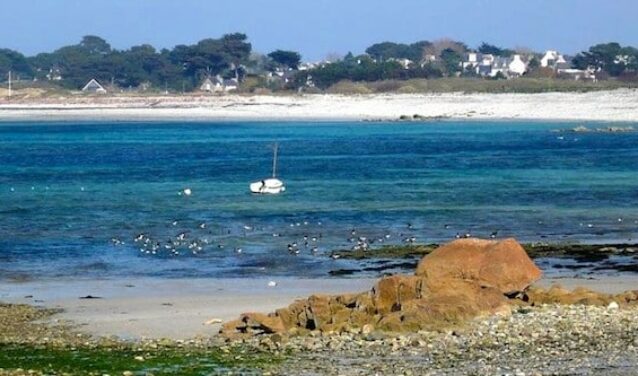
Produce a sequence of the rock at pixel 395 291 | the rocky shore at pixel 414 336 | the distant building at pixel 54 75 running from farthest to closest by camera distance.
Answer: the distant building at pixel 54 75 → the rock at pixel 395 291 → the rocky shore at pixel 414 336

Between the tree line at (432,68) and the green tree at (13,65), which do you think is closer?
the tree line at (432,68)

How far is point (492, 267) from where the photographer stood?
1645cm

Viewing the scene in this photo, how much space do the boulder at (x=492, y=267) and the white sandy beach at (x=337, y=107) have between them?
76.9 meters

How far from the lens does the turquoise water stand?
26.2 m

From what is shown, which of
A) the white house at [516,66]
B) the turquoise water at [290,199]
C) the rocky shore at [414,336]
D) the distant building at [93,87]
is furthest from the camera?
the white house at [516,66]

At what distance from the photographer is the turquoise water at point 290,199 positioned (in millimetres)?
26156

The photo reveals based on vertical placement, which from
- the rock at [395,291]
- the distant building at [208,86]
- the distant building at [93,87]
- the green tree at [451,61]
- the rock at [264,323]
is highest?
the rock at [395,291]

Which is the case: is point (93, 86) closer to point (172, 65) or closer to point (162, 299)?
point (172, 65)

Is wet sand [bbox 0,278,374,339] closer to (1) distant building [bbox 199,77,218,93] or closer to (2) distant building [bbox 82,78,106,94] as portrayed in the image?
(1) distant building [bbox 199,77,218,93]

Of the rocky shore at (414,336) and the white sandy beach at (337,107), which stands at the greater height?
the rocky shore at (414,336)

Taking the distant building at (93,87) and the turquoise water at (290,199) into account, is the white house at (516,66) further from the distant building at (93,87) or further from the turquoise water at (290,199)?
the turquoise water at (290,199)

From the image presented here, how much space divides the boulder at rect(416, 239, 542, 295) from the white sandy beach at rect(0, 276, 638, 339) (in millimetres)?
2723

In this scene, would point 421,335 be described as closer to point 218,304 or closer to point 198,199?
point 218,304

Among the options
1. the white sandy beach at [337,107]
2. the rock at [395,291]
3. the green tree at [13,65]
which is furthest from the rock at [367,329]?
the green tree at [13,65]
